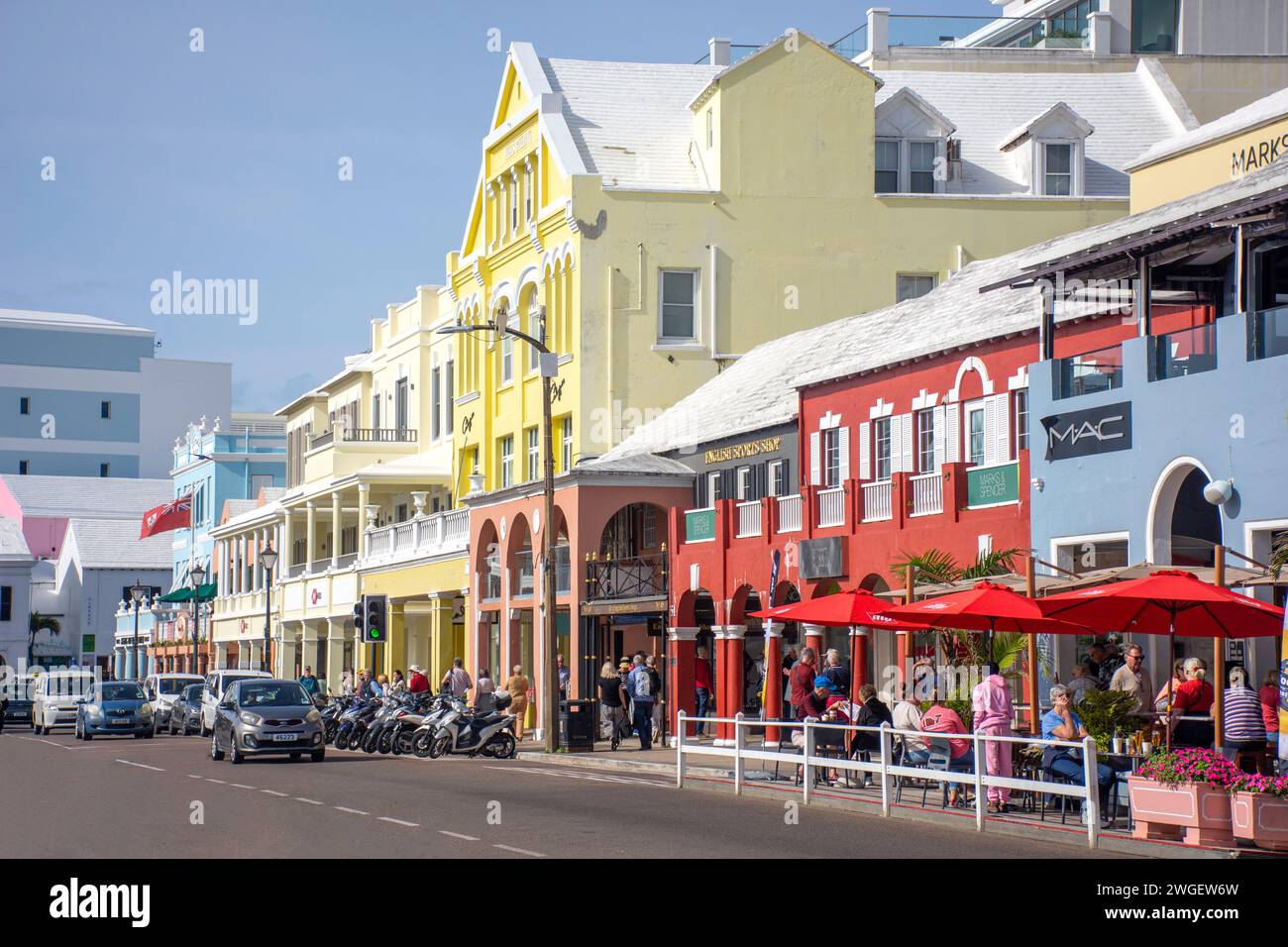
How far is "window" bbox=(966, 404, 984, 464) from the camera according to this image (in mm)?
32531

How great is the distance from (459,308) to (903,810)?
38675mm

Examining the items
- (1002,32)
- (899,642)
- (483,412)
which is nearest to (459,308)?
(483,412)

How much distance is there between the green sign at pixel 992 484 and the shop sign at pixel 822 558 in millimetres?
3775

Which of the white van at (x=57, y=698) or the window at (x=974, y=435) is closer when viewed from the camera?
the window at (x=974, y=435)

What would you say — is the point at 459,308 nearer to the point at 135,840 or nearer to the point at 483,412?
the point at 483,412

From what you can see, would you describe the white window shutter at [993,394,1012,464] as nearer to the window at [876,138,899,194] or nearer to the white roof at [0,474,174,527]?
the window at [876,138,899,194]

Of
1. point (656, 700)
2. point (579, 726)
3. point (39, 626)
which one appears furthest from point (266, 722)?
point (39, 626)

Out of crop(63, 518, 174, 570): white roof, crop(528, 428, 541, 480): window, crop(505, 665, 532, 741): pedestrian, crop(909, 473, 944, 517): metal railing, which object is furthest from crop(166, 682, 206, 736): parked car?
crop(63, 518, 174, 570): white roof

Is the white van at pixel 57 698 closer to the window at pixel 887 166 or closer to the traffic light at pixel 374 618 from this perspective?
the traffic light at pixel 374 618

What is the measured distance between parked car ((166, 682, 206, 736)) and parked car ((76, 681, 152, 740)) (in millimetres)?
1695

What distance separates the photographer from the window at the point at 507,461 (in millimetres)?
53812

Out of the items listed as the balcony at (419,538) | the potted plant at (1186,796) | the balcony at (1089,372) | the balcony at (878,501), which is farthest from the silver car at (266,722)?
the potted plant at (1186,796)
